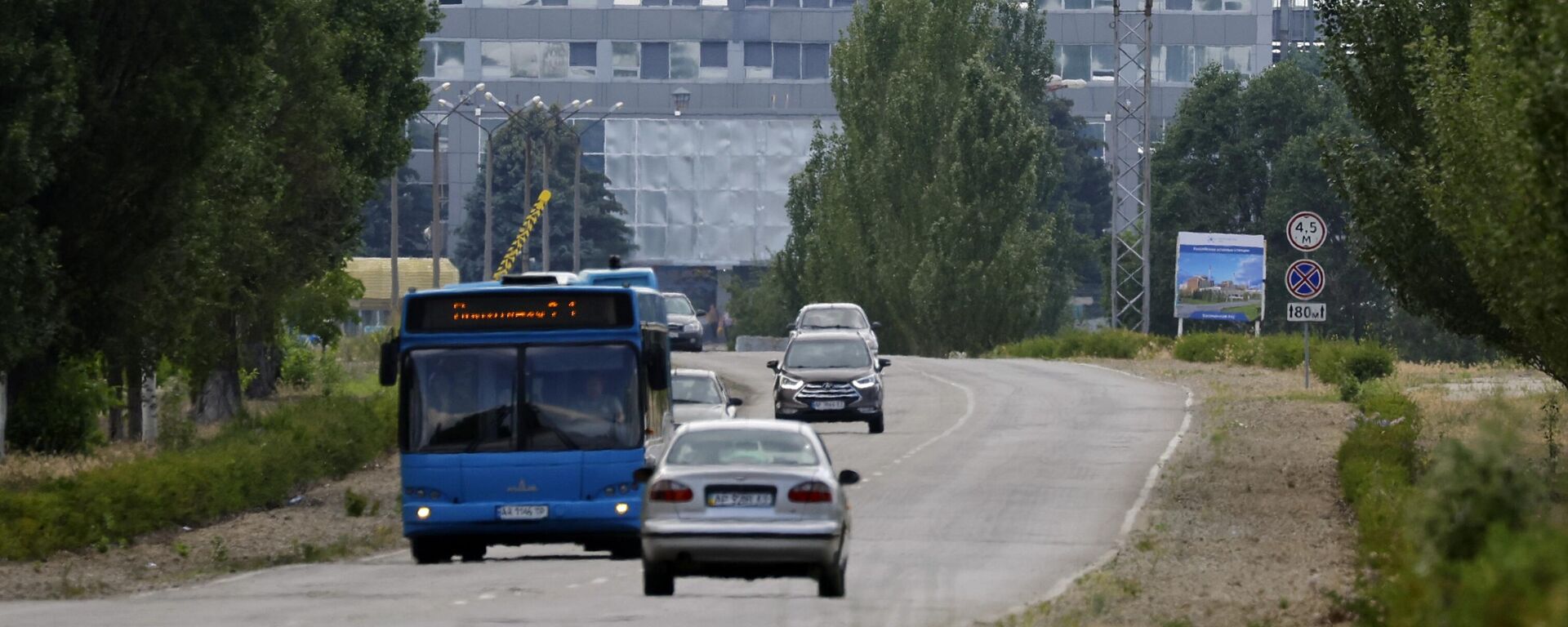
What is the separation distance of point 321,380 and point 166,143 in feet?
93.0

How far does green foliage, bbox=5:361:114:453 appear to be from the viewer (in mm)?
31000

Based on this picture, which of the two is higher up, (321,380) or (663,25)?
(663,25)

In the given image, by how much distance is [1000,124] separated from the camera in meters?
74.8

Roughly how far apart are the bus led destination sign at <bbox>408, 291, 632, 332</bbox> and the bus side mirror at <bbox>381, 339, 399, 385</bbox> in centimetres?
26

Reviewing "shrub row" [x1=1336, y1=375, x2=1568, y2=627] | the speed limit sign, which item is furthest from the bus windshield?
the speed limit sign

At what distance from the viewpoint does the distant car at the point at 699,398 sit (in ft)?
106

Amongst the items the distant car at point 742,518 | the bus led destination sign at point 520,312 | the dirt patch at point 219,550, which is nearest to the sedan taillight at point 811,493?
the distant car at point 742,518

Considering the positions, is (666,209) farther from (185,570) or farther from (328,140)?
(185,570)

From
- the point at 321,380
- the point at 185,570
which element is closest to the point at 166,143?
the point at 185,570

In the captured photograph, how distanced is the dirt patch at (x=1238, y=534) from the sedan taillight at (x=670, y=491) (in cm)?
243

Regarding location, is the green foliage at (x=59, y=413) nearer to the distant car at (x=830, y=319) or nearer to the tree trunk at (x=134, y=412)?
the tree trunk at (x=134, y=412)

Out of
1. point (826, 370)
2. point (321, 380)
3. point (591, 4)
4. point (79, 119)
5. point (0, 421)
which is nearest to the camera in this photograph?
A: point (79, 119)

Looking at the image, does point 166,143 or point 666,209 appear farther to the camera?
point 666,209

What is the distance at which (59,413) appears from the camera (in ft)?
103
